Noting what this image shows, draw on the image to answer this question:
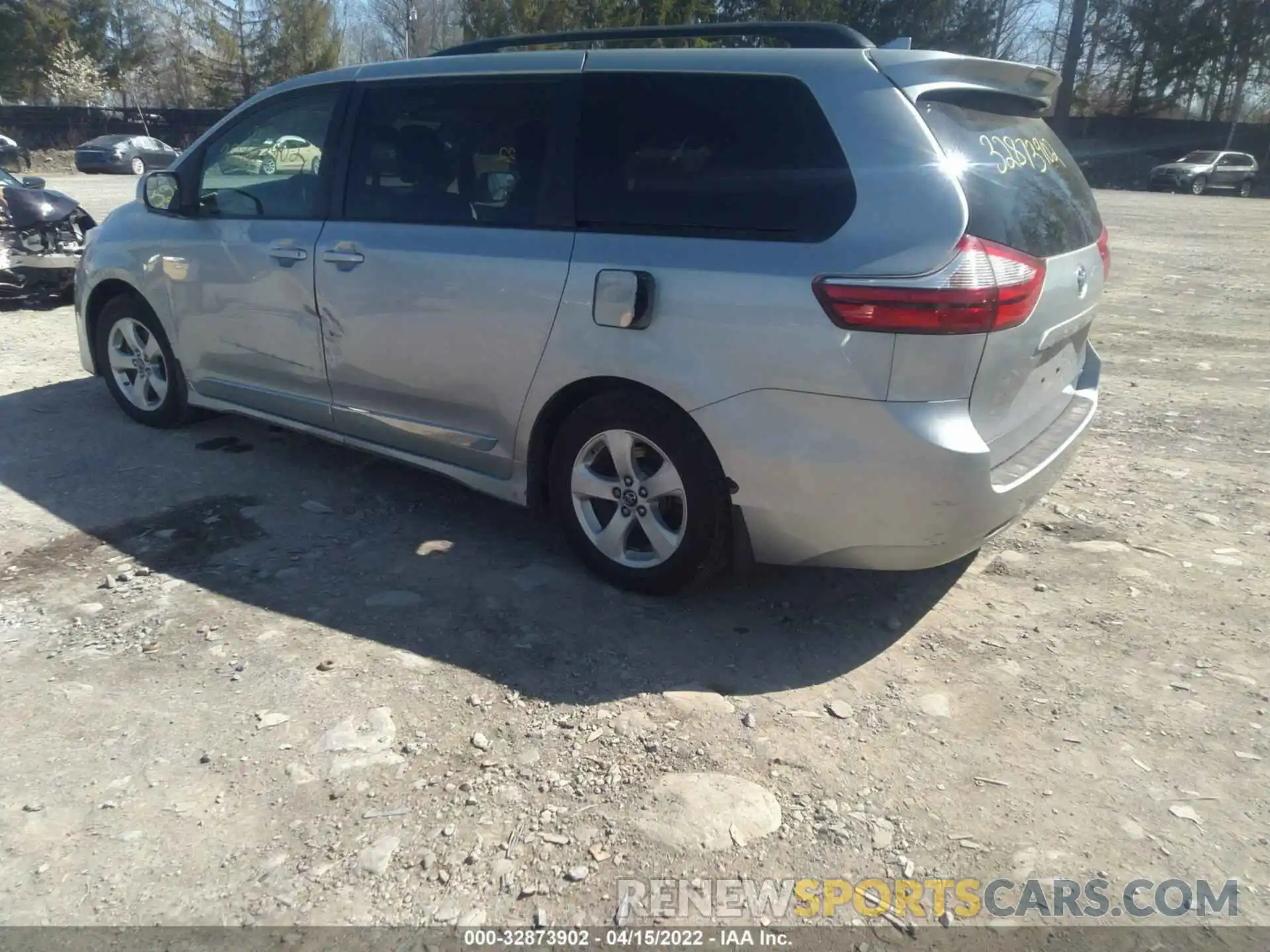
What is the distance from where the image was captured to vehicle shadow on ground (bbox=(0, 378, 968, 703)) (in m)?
3.36

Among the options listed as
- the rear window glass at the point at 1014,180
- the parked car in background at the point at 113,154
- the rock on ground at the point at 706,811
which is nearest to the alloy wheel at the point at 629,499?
the rock on ground at the point at 706,811

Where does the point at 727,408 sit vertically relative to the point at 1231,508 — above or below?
above

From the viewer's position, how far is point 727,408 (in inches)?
128

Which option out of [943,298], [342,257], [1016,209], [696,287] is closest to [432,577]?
[342,257]

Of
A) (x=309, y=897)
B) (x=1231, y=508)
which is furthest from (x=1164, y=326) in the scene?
(x=309, y=897)

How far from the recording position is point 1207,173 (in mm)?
37031

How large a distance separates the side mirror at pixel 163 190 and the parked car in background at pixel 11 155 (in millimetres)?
31097

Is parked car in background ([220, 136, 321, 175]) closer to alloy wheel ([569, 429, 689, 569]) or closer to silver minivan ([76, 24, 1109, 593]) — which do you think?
silver minivan ([76, 24, 1109, 593])

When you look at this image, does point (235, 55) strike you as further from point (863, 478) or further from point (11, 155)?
point (863, 478)

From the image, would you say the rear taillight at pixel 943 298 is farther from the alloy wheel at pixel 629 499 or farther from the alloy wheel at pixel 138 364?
the alloy wheel at pixel 138 364

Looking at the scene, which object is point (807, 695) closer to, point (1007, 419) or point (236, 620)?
point (1007, 419)

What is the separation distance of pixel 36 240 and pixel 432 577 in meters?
7.02

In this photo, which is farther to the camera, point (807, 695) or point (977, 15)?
point (977, 15)

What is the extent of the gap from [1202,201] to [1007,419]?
33.4 metres
